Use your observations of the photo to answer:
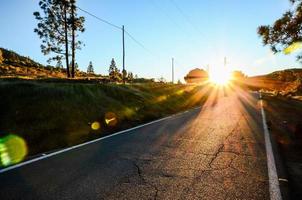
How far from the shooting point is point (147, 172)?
6086mm

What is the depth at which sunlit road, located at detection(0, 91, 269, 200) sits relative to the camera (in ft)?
16.1

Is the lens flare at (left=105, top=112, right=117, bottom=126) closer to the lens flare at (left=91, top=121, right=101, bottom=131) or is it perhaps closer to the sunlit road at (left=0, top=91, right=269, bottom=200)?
the lens flare at (left=91, top=121, right=101, bottom=131)

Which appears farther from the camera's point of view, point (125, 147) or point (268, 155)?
point (125, 147)

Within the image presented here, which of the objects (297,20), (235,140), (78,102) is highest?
(297,20)

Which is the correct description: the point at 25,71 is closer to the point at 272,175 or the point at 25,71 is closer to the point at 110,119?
the point at 110,119

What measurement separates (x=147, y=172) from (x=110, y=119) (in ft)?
25.4

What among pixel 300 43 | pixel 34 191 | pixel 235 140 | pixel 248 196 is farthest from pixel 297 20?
pixel 34 191

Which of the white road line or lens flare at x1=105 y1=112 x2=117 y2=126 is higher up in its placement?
lens flare at x1=105 y1=112 x2=117 y2=126

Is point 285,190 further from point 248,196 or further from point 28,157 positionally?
point 28,157

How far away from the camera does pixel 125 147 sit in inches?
334

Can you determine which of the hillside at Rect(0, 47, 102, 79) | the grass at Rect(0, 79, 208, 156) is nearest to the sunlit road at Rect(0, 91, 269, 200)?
the grass at Rect(0, 79, 208, 156)

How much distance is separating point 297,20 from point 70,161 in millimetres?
14863

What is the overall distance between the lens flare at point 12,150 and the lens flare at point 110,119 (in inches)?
172

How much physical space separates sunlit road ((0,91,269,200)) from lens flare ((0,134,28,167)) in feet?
2.26
